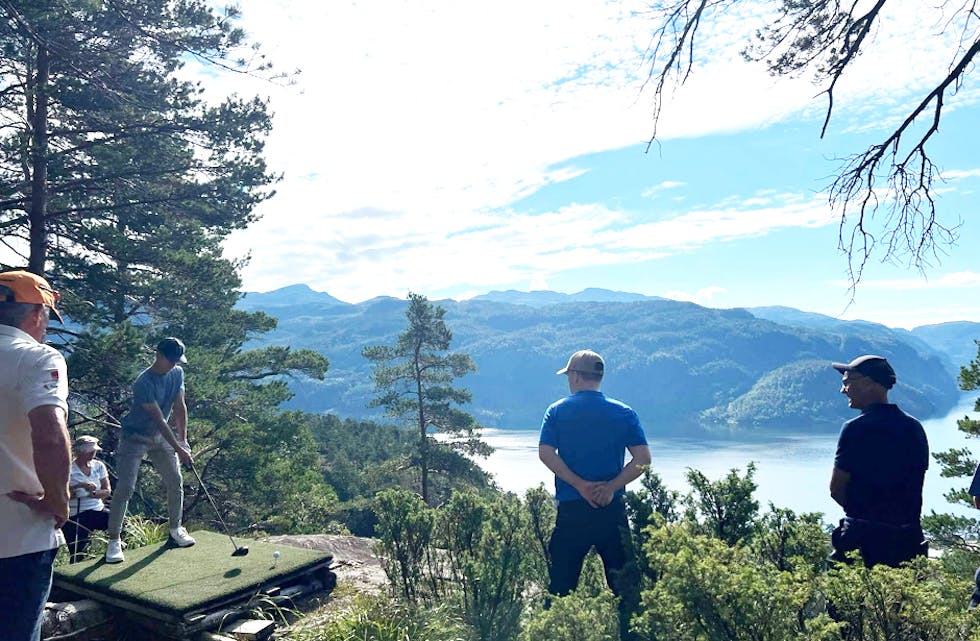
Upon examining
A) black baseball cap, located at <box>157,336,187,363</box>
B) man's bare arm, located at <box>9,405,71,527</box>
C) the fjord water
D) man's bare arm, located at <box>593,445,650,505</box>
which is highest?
black baseball cap, located at <box>157,336,187,363</box>

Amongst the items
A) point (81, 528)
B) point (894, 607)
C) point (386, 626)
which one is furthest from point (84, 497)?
point (894, 607)

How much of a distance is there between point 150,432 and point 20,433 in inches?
108

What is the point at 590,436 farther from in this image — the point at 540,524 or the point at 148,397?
the point at 148,397

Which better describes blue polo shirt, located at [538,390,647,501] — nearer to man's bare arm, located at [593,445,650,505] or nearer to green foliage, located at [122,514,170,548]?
man's bare arm, located at [593,445,650,505]

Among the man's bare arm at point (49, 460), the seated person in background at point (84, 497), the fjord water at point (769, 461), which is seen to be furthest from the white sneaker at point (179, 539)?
the fjord water at point (769, 461)

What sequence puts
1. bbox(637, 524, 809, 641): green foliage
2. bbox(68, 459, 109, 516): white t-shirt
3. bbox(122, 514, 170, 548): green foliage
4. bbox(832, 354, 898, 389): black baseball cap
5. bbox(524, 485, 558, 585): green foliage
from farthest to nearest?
bbox(122, 514, 170, 548): green foliage → bbox(68, 459, 109, 516): white t-shirt → bbox(524, 485, 558, 585): green foliage → bbox(832, 354, 898, 389): black baseball cap → bbox(637, 524, 809, 641): green foliage

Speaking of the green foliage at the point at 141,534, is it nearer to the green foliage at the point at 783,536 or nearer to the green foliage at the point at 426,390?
the green foliage at the point at 783,536

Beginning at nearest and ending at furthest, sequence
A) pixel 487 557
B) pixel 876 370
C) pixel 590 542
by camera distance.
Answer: pixel 876 370, pixel 590 542, pixel 487 557

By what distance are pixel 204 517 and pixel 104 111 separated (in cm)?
1050

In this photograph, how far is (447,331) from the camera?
27781 millimetres

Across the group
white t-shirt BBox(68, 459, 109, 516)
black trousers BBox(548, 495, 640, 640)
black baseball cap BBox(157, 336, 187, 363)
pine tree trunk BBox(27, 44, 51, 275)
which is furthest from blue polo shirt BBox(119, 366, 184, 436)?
pine tree trunk BBox(27, 44, 51, 275)

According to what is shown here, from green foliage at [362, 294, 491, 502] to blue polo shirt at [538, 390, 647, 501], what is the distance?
71.5 feet

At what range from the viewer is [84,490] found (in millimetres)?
5688

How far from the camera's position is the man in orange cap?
235 cm
